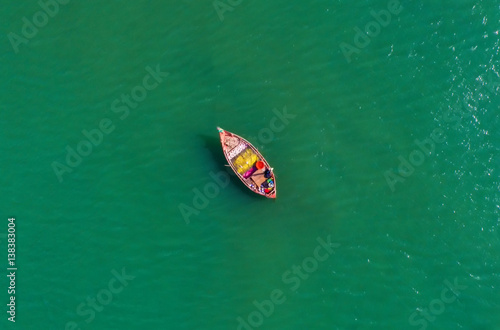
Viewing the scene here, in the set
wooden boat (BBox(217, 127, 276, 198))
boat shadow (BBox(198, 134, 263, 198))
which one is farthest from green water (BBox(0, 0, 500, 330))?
wooden boat (BBox(217, 127, 276, 198))

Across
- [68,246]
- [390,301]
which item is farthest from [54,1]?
[390,301]

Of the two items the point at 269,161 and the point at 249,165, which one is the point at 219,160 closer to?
the point at 249,165

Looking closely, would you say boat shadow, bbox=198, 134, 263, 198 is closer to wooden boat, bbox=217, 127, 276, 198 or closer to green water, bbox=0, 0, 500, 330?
green water, bbox=0, 0, 500, 330

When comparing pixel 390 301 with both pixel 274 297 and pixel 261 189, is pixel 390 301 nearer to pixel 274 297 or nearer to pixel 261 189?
pixel 274 297

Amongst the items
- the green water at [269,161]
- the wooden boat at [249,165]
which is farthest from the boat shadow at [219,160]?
the wooden boat at [249,165]

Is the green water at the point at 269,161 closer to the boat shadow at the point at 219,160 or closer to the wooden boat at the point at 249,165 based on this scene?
the boat shadow at the point at 219,160

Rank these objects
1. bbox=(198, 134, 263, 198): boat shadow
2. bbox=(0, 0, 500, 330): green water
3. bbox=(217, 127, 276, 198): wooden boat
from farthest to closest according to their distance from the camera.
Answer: bbox=(198, 134, 263, 198): boat shadow < bbox=(217, 127, 276, 198): wooden boat < bbox=(0, 0, 500, 330): green water

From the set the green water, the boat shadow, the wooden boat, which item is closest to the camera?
the green water
